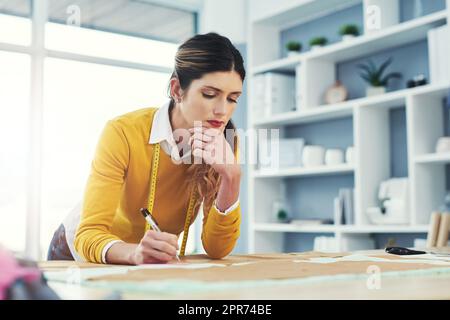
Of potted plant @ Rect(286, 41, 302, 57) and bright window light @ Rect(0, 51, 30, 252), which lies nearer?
bright window light @ Rect(0, 51, 30, 252)

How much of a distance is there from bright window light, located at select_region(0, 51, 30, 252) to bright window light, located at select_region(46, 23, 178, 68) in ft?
0.91

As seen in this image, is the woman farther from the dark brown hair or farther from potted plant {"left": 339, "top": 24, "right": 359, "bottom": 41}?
potted plant {"left": 339, "top": 24, "right": 359, "bottom": 41}

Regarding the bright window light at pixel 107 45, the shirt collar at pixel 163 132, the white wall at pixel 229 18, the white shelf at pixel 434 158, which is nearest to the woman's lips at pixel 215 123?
the shirt collar at pixel 163 132

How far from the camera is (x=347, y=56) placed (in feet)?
12.7

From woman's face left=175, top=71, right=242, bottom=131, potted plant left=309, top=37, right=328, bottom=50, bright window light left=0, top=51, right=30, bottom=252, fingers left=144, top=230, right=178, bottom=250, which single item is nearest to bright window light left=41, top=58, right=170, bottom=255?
bright window light left=0, top=51, right=30, bottom=252

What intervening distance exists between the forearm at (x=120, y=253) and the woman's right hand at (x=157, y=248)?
0.10 feet

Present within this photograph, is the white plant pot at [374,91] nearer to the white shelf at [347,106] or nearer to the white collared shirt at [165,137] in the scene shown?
the white shelf at [347,106]

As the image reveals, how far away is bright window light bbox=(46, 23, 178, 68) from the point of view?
4.29m

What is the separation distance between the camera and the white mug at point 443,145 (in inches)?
120

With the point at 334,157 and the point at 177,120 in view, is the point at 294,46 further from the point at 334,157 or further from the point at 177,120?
the point at 177,120

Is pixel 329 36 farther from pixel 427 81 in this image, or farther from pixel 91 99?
pixel 91 99

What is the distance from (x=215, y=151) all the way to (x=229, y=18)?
135 inches

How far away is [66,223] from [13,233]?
9.02 feet
